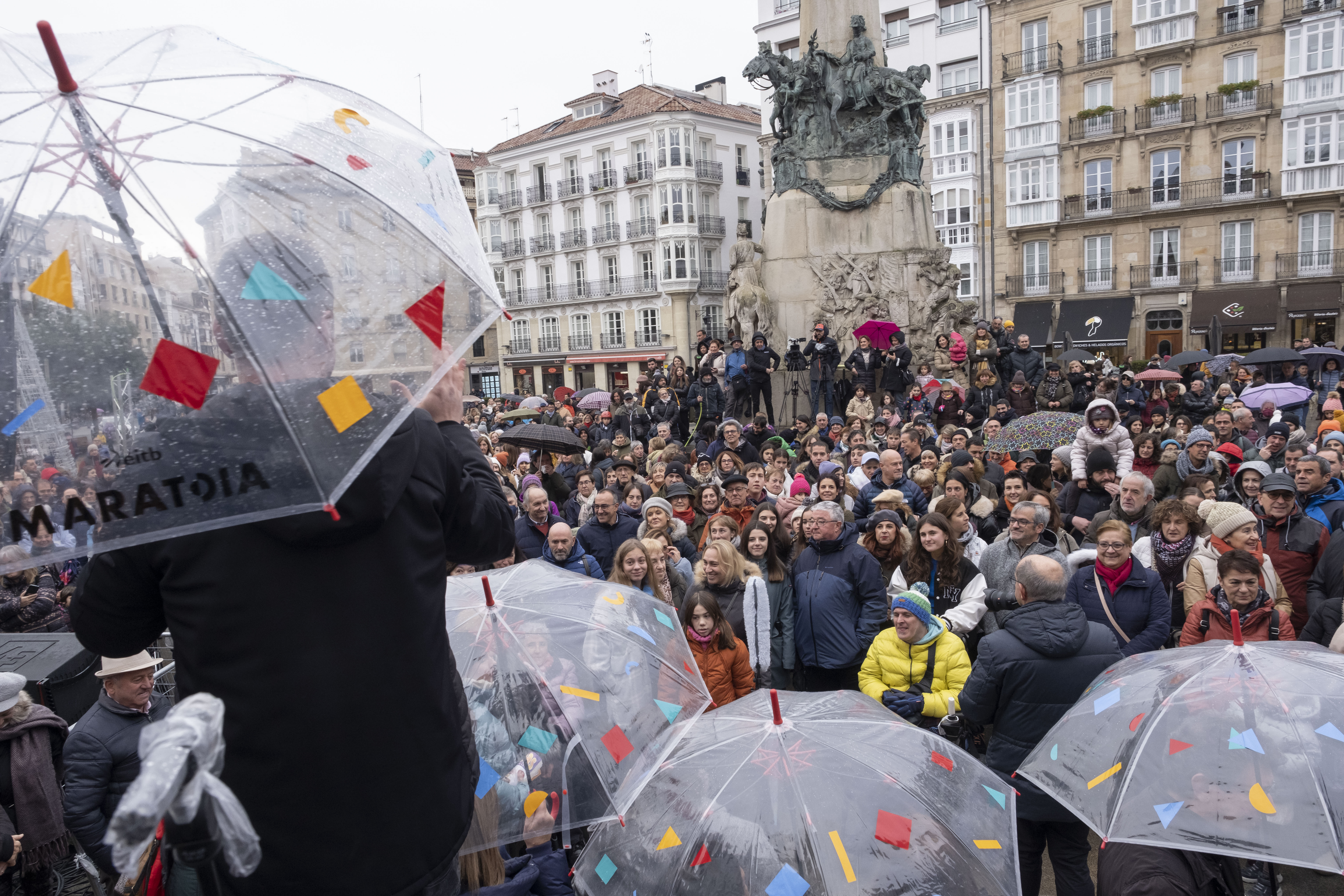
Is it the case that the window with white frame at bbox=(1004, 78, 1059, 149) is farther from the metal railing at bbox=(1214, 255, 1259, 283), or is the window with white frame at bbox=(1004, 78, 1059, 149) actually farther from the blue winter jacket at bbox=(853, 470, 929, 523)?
the blue winter jacket at bbox=(853, 470, 929, 523)

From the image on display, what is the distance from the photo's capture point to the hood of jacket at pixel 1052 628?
4.11m

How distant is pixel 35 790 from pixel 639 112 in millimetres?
50285

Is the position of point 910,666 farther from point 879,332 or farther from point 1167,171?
point 1167,171

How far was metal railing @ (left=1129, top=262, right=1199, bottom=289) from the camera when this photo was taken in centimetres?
3653

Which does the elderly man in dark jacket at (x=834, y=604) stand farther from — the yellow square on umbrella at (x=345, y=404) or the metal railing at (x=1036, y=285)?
the metal railing at (x=1036, y=285)

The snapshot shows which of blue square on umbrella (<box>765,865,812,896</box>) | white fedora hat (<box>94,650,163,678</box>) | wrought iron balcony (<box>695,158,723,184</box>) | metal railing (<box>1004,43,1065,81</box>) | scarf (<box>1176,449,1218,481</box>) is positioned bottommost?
blue square on umbrella (<box>765,865,812,896</box>)

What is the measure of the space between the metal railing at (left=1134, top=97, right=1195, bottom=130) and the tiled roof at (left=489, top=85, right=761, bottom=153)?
2129cm

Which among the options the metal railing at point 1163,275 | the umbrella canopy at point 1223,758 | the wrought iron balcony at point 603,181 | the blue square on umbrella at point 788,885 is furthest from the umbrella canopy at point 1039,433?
the wrought iron balcony at point 603,181

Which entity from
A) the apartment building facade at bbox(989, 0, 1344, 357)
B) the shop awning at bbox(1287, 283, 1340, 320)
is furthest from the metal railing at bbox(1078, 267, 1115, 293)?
the shop awning at bbox(1287, 283, 1340, 320)

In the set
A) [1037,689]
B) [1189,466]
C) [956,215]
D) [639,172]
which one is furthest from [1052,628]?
[639,172]

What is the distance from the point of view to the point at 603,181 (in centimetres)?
5256

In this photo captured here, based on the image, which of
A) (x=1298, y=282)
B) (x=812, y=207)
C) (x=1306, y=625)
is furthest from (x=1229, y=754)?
(x=1298, y=282)

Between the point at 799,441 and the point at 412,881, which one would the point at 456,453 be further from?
the point at 799,441

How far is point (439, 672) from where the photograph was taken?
1.99 meters
